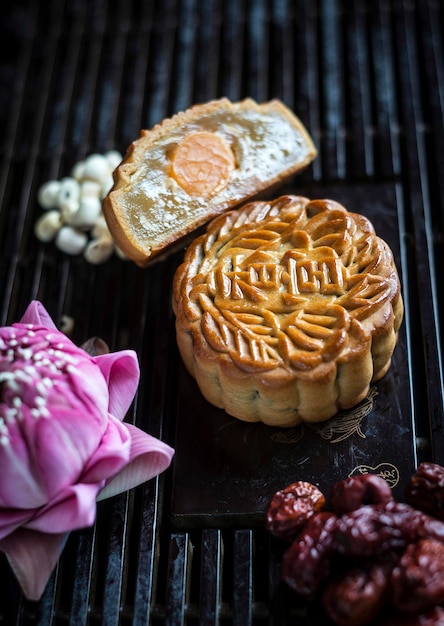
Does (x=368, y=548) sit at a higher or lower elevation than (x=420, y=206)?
lower

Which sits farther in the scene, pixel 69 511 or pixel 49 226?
pixel 49 226

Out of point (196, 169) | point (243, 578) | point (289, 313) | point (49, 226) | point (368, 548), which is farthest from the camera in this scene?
point (49, 226)

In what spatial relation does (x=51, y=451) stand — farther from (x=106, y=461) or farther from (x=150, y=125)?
(x=150, y=125)

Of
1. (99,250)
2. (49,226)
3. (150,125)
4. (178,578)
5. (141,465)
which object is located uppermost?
(150,125)

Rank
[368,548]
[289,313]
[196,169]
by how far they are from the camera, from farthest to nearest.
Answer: [196,169]
[289,313]
[368,548]

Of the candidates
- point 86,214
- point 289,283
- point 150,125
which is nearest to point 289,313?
point 289,283

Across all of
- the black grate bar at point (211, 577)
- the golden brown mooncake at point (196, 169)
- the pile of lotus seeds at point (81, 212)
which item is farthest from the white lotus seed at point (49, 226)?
the black grate bar at point (211, 577)

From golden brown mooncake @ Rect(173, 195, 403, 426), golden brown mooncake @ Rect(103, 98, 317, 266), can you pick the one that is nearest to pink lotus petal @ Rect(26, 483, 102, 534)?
golden brown mooncake @ Rect(173, 195, 403, 426)
